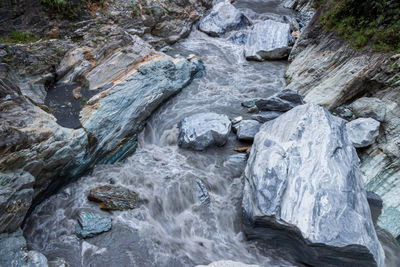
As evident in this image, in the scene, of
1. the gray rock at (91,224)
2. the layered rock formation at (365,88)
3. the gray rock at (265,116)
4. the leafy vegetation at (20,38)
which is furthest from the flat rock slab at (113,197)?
the layered rock formation at (365,88)

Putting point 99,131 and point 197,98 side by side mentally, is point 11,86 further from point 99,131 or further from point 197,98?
point 197,98

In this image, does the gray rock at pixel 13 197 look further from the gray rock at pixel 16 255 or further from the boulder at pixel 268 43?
the boulder at pixel 268 43

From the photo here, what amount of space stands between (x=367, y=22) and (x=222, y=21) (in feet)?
25.8

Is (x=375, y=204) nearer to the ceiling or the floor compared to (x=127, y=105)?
nearer to the floor

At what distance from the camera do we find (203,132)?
696 cm

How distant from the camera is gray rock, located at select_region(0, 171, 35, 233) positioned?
3941mm

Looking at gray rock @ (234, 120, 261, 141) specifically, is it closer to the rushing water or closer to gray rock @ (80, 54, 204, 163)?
the rushing water

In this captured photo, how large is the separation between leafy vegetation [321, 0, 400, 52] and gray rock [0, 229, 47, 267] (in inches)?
376

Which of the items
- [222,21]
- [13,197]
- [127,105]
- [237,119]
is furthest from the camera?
[222,21]

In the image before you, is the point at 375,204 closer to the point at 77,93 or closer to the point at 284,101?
the point at 284,101

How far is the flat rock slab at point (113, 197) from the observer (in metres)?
5.20

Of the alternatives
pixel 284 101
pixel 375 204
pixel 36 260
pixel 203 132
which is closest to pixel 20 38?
pixel 203 132

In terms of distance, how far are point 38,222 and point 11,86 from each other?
283cm

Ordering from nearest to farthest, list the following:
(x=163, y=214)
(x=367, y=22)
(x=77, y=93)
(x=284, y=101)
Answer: (x=163, y=214) < (x=77, y=93) < (x=284, y=101) < (x=367, y=22)
